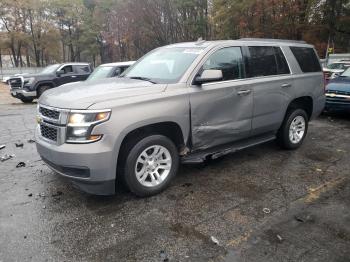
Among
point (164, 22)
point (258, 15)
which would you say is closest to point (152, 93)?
point (164, 22)

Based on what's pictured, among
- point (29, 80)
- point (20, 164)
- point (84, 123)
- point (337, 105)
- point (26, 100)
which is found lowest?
point (20, 164)

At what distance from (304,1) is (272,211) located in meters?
25.2

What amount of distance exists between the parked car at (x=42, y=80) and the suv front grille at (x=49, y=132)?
11346mm

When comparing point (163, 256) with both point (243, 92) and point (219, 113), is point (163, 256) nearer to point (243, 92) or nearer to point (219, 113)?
point (219, 113)

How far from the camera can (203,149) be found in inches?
181

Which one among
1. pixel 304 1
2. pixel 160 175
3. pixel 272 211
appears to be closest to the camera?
pixel 272 211

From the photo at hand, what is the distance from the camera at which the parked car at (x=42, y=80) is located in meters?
14.4

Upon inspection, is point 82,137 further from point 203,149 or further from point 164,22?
point 164,22

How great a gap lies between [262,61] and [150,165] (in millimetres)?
2612

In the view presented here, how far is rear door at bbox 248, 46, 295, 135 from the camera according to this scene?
5129 millimetres

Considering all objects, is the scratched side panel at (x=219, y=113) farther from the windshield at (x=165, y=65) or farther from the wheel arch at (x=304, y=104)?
the wheel arch at (x=304, y=104)

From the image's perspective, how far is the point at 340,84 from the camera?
9.10 metres

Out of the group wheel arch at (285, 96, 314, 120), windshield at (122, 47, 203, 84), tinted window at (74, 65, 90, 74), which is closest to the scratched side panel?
windshield at (122, 47, 203, 84)

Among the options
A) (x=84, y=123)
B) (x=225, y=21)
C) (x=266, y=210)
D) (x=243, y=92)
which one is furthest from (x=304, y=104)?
(x=225, y=21)
